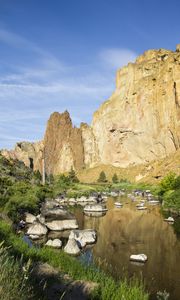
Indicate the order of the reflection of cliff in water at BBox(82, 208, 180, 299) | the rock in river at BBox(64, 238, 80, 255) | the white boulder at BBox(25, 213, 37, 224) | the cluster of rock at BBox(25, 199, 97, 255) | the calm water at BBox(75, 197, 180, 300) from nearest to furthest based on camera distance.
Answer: the calm water at BBox(75, 197, 180, 300), the reflection of cliff in water at BBox(82, 208, 180, 299), the rock in river at BBox(64, 238, 80, 255), the cluster of rock at BBox(25, 199, 97, 255), the white boulder at BBox(25, 213, 37, 224)

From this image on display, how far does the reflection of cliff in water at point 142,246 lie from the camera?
19.5 m

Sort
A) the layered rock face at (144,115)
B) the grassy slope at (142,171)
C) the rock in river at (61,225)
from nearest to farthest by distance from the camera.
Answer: the rock in river at (61,225) < the grassy slope at (142,171) < the layered rock face at (144,115)

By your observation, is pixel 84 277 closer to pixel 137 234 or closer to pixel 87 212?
pixel 137 234

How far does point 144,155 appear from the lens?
176 m

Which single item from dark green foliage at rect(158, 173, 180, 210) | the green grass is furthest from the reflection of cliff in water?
dark green foliage at rect(158, 173, 180, 210)

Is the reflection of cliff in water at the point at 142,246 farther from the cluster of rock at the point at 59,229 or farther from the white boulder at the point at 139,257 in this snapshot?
the cluster of rock at the point at 59,229

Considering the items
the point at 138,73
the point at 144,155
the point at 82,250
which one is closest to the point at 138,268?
the point at 82,250

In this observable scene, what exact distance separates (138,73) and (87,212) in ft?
497

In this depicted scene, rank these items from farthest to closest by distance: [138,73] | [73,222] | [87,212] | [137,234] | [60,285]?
[138,73] → [87,212] → [73,222] → [137,234] → [60,285]

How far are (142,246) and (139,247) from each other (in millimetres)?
479

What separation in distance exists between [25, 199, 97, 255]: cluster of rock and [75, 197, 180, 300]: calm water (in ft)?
3.18

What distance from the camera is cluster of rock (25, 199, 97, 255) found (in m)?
24.9

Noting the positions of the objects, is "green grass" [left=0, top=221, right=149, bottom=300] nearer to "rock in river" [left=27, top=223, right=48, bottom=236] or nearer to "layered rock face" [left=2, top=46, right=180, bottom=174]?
"rock in river" [left=27, top=223, right=48, bottom=236]

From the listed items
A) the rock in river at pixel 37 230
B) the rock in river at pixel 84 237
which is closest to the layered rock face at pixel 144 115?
the rock in river at pixel 37 230
